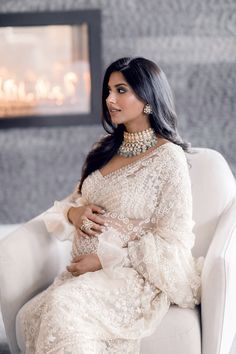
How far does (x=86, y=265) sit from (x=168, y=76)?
2.10 meters

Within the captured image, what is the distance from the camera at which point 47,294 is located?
1.83m

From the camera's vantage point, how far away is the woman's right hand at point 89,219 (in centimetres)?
199

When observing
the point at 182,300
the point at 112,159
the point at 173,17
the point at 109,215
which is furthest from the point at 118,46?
the point at 182,300

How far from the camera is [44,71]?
12.4 ft

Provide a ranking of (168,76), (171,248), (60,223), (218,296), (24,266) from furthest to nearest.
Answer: (168,76)
(60,223)
(24,266)
(171,248)
(218,296)

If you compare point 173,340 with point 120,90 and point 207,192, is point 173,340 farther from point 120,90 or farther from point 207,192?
point 120,90

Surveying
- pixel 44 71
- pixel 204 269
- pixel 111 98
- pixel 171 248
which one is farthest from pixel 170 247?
pixel 44 71

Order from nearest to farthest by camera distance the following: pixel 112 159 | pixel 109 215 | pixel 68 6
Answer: pixel 109 215 → pixel 112 159 → pixel 68 6

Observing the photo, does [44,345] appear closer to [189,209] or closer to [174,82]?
[189,209]

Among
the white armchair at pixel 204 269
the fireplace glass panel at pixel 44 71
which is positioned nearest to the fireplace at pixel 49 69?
the fireplace glass panel at pixel 44 71

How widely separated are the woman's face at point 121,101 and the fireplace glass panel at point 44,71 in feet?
5.72

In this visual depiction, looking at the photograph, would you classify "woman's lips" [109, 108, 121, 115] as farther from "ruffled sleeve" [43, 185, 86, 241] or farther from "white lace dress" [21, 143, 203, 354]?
"ruffled sleeve" [43, 185, 86, 241]

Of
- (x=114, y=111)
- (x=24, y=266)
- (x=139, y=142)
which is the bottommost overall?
(x=24, y=266)

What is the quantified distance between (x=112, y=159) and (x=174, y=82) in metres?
1.73
